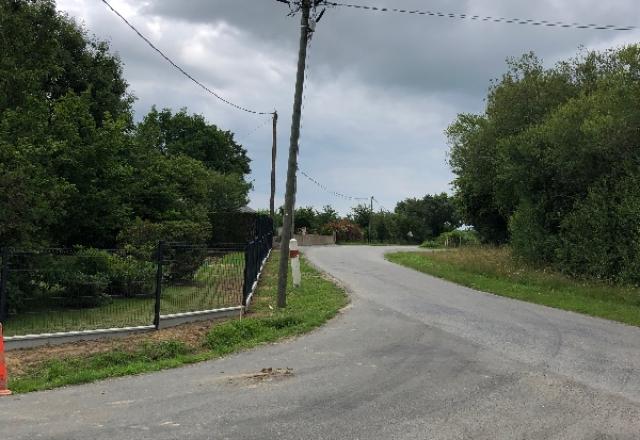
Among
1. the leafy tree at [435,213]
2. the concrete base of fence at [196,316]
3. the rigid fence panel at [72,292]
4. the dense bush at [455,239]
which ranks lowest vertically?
the concrete base of fence at [196,316]

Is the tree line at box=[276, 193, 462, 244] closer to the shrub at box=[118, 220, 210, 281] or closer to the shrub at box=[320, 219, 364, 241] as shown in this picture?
the shrub at box=[320, 219, 364, 241]

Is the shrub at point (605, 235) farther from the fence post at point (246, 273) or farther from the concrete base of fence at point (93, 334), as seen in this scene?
the concrete base of fence at point (93, 334)

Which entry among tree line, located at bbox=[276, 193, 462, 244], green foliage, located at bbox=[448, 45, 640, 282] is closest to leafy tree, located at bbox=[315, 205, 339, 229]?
tree line, located at bbox=[276, 193, 462, 244]

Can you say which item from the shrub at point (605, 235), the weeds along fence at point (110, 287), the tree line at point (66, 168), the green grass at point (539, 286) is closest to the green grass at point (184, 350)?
the weeds along fence at point (110, 287)

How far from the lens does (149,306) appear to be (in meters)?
11.5

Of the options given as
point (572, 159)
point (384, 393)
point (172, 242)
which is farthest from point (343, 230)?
point (384, 393)

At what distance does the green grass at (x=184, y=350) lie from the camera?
8.16 metres

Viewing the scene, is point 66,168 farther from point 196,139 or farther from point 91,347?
point 196,139

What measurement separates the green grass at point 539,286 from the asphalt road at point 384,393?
3344 mm

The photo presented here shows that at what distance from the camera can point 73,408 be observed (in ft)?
21.0

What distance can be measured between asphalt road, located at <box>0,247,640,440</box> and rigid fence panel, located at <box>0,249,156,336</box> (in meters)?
3.25

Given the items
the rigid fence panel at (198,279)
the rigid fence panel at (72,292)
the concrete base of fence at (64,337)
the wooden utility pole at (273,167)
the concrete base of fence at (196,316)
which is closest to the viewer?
the concrete base of fence at (64,337)

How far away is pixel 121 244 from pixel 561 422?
1546 centimetres

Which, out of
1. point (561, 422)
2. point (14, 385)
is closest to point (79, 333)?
point (14, 385)
